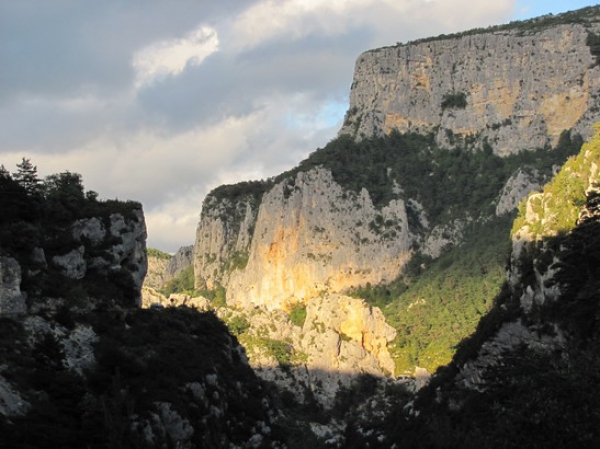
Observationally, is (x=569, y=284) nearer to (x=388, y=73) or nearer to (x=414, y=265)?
(x=414, y=265)

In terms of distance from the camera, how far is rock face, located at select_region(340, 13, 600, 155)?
164 metres

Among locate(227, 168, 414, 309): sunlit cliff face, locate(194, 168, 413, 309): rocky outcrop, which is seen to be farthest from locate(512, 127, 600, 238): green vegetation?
locate(194, 168, 413, 309): rocky outcrop

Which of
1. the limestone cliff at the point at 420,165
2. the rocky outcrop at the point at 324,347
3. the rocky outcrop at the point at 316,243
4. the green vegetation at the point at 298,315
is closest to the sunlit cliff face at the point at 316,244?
the rocky outcrop at the point at 316,243

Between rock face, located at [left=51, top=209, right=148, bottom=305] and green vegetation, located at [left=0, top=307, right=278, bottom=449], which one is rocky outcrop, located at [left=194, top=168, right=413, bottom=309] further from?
rock face, located at [left=51, top=209, right=148, bottom=305]

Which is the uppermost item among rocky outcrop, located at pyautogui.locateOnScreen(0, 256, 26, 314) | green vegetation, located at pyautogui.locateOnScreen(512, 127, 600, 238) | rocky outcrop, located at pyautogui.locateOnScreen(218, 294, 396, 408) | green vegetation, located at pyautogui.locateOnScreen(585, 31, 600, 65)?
green vegetation, located at pyautogui.locateOnScreen(585, 31, 600, 65)

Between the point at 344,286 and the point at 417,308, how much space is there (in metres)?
18.0

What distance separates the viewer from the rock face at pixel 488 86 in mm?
164000

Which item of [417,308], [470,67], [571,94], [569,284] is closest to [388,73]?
[470,67]

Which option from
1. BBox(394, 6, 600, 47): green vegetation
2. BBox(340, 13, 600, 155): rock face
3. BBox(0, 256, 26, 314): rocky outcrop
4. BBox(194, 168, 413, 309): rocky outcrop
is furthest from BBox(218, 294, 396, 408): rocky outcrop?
BBox(0, 256, 26, 314): rocky outcrop

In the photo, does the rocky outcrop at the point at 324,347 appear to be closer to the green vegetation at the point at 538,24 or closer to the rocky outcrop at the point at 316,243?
the rocky outcrop at the point at 316,243

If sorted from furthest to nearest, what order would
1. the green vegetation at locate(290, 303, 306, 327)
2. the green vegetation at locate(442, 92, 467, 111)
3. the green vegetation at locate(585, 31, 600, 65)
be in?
the green vegetation at locate(442, 92, 467, 111) → the green vegetation at locate(585, 31, 600, 65) → the green vegetation at locate(290, 303, 306, 327)

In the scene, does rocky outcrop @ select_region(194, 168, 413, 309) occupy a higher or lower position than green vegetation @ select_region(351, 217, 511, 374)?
higher

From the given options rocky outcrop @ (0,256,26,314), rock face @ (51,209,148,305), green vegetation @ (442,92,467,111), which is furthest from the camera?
green vegetation @ (442,92,467,111)

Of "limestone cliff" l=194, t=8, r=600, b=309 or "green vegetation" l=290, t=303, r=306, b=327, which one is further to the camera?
"limestone cliff" l=194, t=8, r=600, b=309
